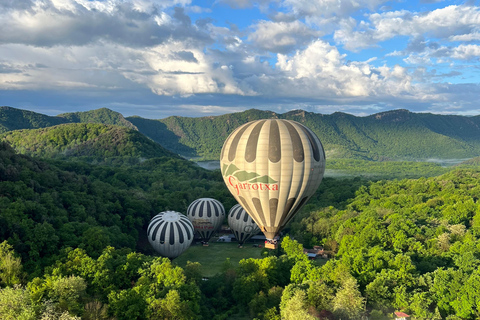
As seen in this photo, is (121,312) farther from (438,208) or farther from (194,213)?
(438,208)

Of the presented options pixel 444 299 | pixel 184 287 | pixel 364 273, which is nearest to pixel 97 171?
pixel 184 287

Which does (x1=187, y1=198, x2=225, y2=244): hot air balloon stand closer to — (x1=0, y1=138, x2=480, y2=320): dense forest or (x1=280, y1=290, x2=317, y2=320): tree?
(x1=0, y1=138, x2=480, y2=320): dense forest

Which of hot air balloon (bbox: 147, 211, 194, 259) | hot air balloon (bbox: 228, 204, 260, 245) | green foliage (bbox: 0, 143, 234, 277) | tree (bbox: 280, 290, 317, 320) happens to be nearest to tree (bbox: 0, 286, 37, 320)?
green foliage (bbox: 0, 143, 234, 277)

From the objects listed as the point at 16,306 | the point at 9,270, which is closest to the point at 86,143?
the point at 9,270

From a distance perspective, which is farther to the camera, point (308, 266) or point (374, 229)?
point (374, 229)

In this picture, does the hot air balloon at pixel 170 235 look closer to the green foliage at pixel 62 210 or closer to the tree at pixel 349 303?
the green foliage at pixel 62 210

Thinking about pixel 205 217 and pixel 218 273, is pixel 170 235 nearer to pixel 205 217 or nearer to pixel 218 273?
pixel 218 273
